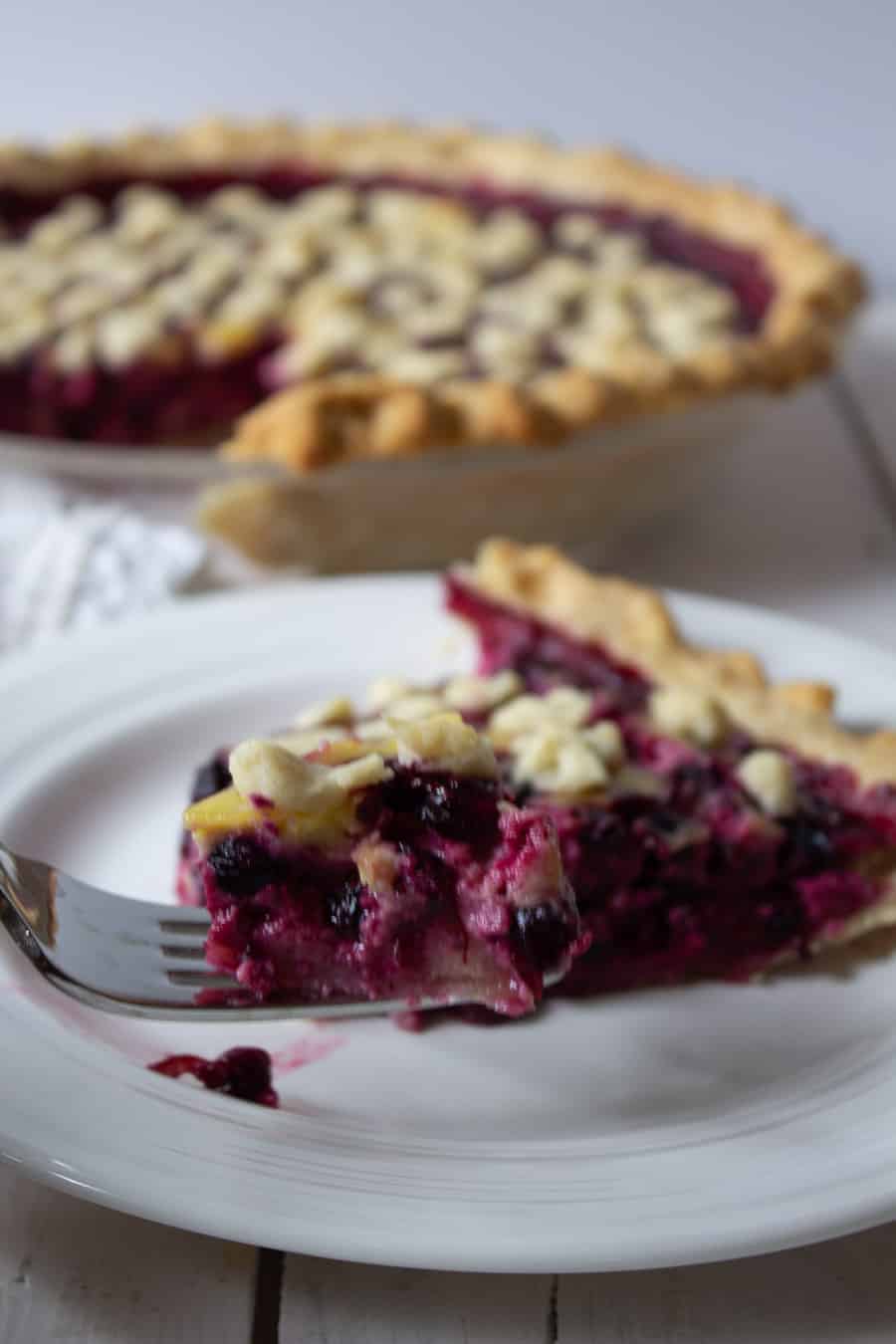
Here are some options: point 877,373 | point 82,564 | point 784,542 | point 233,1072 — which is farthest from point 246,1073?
point 877,373

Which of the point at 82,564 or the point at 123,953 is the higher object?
the point at 123,953

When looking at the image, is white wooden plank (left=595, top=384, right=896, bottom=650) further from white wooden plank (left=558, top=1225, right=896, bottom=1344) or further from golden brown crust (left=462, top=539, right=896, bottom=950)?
white wooden plank (left=558, top=1225, right=896, bottom=1344)

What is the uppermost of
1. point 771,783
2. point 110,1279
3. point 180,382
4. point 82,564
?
point 771,783

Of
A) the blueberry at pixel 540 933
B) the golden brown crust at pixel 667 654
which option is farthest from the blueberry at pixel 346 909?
the golden brown crust at pixel 667 654

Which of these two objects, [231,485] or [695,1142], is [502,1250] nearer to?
[695,1142]

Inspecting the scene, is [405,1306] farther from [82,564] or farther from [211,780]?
[82,564]

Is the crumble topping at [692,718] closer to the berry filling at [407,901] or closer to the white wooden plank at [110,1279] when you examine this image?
the berry filling at [407,901]
